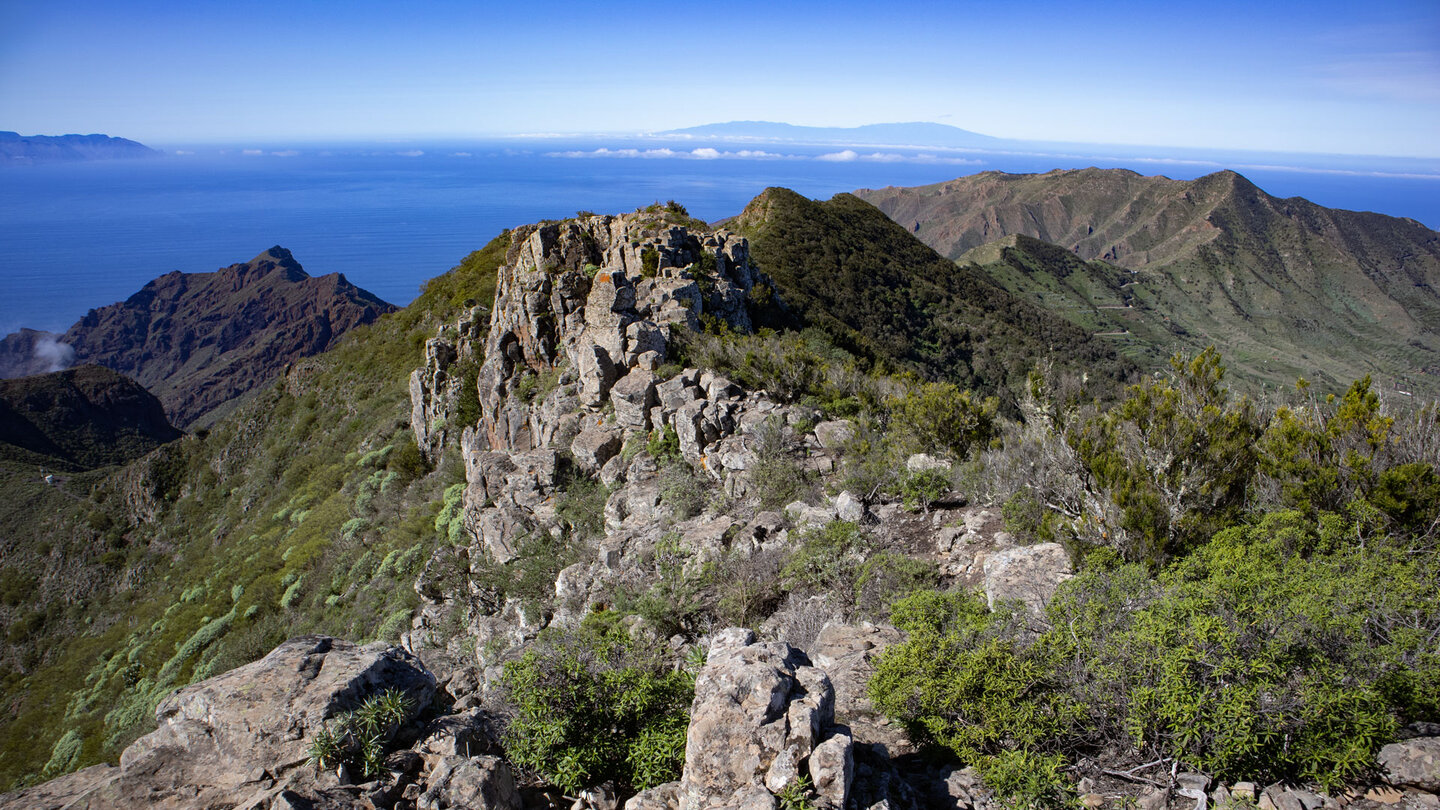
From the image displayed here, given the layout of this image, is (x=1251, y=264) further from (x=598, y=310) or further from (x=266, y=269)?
(x=266, y=269)

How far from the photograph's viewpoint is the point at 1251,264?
12456cm

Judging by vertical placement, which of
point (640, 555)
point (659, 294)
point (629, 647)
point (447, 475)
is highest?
point (659, 294)

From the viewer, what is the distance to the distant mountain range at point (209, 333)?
8150 cm

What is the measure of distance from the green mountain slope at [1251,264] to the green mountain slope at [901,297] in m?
37.1

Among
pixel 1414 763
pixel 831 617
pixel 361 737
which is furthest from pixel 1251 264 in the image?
pixel 361 737

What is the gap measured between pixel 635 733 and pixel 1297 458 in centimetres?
699

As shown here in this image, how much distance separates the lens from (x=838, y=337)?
2588 cm

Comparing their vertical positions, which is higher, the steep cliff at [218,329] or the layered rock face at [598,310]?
the layered rock face at [598,310]

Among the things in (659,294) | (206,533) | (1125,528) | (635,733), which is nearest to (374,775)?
(635,733)

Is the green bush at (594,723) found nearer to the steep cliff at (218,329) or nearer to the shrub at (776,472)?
the shrub at (776,472)

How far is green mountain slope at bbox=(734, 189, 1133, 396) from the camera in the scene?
41.2 m

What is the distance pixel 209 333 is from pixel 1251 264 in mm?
200200

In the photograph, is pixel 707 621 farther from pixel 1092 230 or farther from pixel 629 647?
pixel 1092 230

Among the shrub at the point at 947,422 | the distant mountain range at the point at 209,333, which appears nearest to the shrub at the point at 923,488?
the shrub at the point at 947,422
